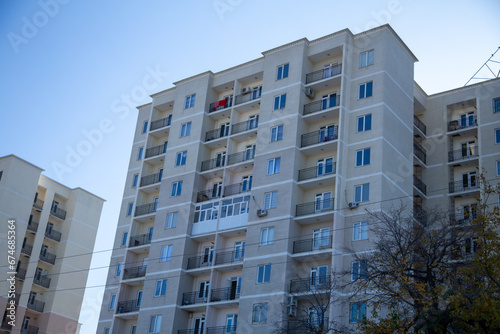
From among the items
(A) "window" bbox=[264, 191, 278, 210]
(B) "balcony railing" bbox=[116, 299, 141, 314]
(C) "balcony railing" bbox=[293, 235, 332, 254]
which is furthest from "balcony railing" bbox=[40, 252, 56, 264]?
(C) "balcony railing" bbox=[293, 235, 332, 254]

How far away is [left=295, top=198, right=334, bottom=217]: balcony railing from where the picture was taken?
154 ft

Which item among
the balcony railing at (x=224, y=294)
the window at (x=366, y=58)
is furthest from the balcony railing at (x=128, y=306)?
the window at (x=366, y=58)

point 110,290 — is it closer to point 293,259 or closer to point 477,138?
point 293,259

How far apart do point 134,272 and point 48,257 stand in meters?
20.1

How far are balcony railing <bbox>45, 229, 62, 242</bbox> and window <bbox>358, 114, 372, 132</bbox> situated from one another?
39.4 meters

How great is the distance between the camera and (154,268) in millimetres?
52906

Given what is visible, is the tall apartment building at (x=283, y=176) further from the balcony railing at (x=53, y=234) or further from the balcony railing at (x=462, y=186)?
the balcony railing at (x=53, y=234)

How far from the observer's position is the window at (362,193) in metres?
45.6

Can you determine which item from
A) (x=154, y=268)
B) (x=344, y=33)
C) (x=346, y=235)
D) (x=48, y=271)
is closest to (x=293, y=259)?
(x=346, y=235)

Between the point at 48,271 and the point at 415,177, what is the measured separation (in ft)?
134

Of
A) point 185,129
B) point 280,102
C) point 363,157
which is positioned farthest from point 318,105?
point 185,129

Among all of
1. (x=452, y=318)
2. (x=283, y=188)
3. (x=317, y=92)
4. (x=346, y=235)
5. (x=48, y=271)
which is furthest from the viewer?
(x=48, y=271)

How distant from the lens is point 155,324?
50.5m

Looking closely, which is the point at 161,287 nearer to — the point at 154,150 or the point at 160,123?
Result: the point at 154,150
